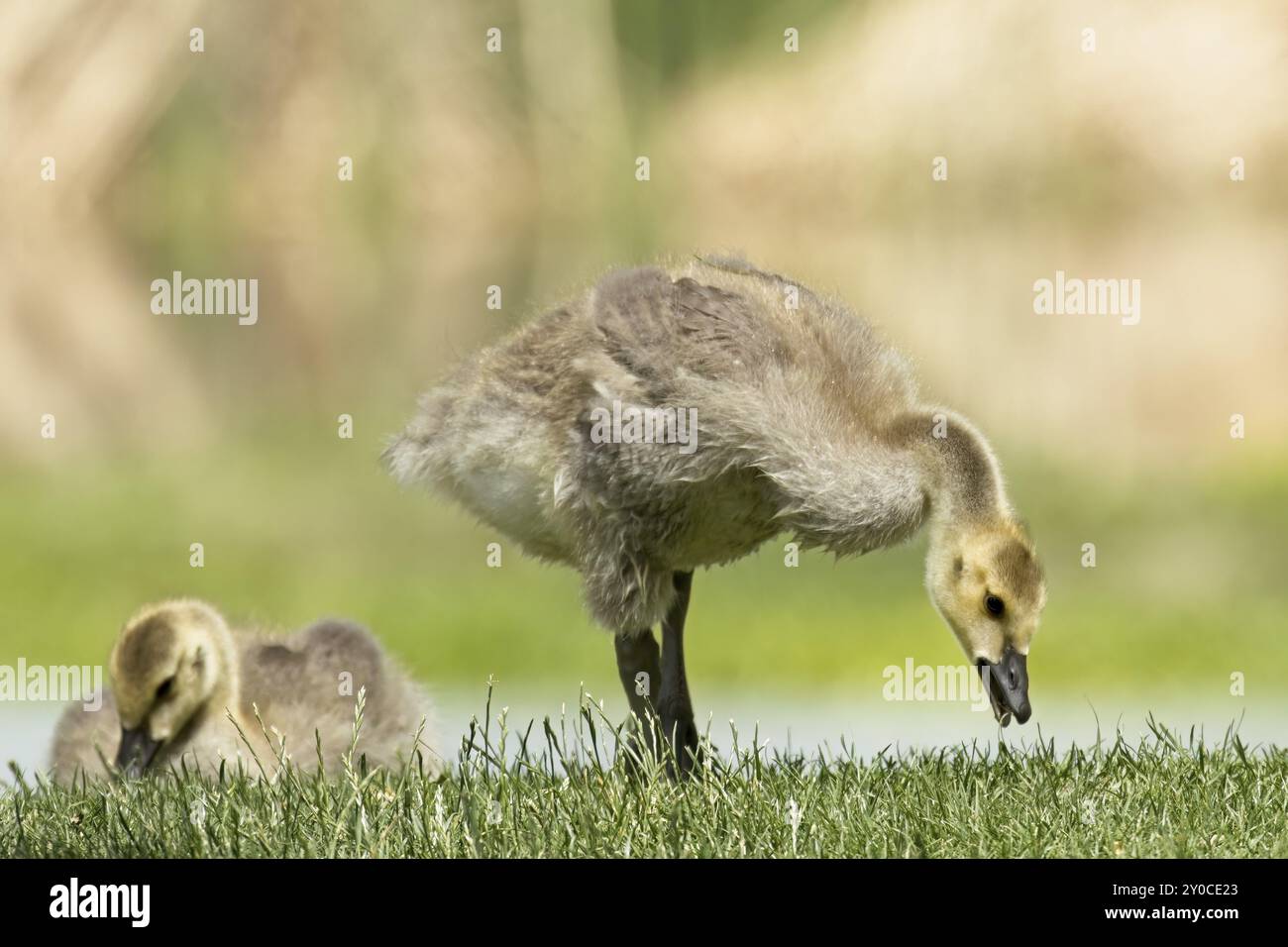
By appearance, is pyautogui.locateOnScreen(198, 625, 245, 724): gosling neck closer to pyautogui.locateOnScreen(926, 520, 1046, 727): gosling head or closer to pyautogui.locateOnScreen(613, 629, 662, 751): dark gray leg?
pyautogui.locateOnScreen(613, 629, 662, 751): dark gray leg

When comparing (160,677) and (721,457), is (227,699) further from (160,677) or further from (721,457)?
(721,457)

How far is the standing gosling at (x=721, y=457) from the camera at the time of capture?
459 centimetres

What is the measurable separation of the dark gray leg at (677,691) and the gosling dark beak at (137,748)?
1593mm

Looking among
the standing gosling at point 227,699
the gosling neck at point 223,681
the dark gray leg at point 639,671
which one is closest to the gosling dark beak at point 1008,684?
the dark gray leg at point 639,671

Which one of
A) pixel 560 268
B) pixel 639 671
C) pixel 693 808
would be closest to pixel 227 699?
pixel 639 671

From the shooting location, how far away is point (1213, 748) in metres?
4.89

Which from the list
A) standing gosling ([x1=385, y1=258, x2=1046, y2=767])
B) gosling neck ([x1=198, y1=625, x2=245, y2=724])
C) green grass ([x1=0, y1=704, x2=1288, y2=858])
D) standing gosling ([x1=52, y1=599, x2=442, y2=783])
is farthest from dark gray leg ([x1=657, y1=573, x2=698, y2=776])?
gosling neck ([x1=198, y1=625, x2=245, y2=724])

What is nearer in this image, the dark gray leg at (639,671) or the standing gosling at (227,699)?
the dark gray leg at (639,671)

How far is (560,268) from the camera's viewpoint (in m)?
16.7

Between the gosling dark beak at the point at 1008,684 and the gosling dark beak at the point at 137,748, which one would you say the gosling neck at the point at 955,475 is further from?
the gosling dark beak at the point at 137,748

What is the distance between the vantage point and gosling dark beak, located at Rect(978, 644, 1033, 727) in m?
4.57

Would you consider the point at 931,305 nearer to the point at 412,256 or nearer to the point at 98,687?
the point at 412,256

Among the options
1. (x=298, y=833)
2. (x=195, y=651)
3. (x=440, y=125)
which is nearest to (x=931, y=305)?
(x=440, y=125)
